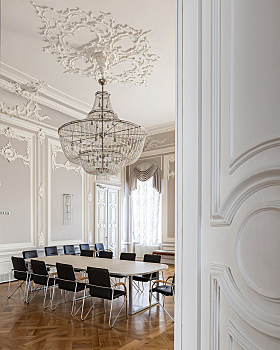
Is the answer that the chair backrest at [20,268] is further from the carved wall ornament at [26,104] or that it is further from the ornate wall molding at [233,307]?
the ornate wall molding at [233,307]

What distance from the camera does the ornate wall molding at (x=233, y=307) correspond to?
1031 millimetres

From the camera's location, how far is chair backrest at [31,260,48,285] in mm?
5227

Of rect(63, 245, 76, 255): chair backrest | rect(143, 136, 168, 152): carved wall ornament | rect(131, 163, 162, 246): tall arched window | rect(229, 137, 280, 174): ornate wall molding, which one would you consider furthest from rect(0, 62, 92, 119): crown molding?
rect(229, 137, 280, 174): ornate wall molding

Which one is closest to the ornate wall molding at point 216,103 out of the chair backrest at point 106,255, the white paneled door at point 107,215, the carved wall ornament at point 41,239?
the chair backrest at point 106,255

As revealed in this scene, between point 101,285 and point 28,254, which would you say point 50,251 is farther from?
point 101,285

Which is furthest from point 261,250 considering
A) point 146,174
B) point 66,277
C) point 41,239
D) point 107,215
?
point 146,174

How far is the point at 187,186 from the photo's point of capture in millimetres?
1405

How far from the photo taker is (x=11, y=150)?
7.40 m

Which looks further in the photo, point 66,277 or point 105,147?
point 105,147

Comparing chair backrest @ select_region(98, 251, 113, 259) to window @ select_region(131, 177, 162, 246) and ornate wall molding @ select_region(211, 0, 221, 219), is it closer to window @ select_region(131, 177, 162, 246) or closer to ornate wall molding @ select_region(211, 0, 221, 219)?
window @ select_region(131, 177, 162, 246)

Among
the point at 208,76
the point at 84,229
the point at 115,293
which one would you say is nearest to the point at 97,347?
the point at 115,293

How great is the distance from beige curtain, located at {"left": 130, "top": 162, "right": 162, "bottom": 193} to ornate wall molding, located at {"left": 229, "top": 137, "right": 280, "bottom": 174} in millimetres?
9192

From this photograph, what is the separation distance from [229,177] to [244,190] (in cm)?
9

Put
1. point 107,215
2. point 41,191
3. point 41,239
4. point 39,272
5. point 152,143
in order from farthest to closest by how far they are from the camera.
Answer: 1. point 152,143
2. point 107,215
3. point 41,191
4. point 41,239
5. point 39,272
